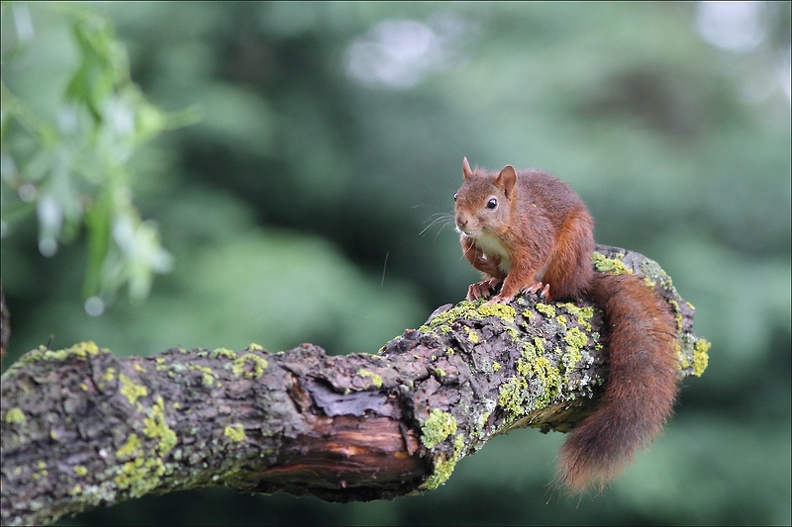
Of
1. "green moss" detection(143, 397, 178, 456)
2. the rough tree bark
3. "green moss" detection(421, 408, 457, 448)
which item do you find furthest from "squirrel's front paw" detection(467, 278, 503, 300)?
"green moss" detection(143, 397, 178, 456)

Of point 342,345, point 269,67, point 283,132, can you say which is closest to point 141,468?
point 342,345

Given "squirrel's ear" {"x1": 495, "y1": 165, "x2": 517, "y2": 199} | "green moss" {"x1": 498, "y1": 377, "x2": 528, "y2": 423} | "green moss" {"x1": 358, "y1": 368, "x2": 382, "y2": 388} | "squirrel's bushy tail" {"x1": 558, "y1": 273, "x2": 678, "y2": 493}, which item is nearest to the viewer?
"green moss" {"x1": 358, "y1": 368, "x2": 382, "y2": 388}

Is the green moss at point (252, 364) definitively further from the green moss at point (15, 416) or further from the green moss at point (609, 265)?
the green moss at point (609, 265)

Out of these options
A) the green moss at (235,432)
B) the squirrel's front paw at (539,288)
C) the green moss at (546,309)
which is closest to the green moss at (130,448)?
the green moss at (235,432)

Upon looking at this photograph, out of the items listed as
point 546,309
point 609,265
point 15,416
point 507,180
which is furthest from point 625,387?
point 15,416

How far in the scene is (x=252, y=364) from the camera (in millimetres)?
1389

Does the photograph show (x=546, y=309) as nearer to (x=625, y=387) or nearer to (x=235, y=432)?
(x=625, y=387)

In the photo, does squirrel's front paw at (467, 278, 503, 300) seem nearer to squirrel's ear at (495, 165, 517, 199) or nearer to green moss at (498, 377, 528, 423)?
squirrel's ear at (495, 165, 517, 199)

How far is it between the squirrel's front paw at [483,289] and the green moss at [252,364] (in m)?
1.35

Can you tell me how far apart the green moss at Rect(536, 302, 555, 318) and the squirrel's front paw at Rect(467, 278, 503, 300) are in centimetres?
37

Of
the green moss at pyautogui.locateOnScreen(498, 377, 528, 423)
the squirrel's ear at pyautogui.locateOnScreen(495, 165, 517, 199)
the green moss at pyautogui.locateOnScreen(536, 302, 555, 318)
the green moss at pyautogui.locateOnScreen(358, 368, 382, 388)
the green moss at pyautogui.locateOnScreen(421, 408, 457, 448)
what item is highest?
the squirrel's ear at pyautogui.locateOnScreen(495, 165, 517, 199)

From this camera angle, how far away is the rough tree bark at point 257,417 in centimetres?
117

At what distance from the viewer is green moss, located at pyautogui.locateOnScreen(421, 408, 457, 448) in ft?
5.03

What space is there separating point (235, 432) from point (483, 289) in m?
1.58
